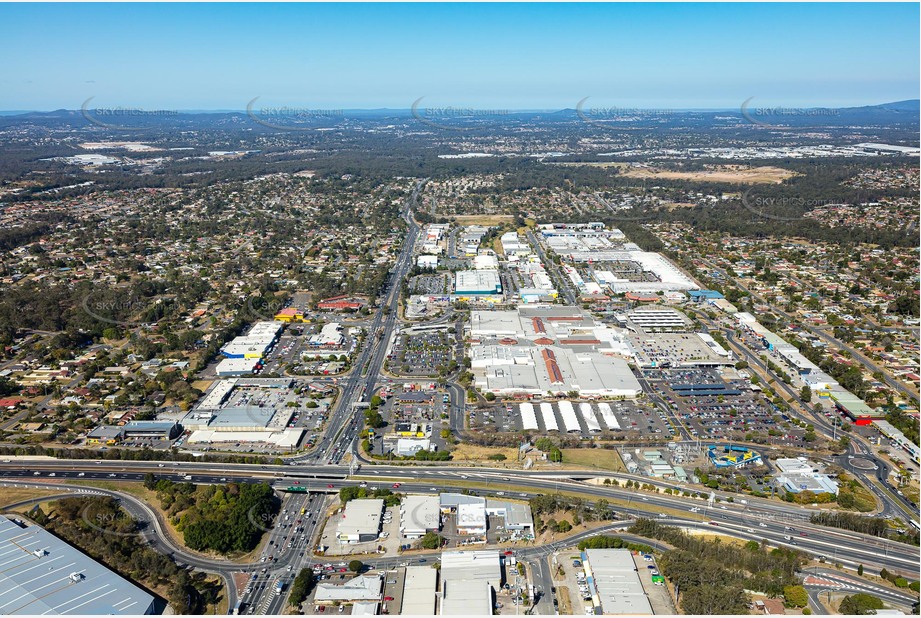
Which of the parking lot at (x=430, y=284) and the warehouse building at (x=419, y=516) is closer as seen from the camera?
the warehouse building at (x=419, y=516)

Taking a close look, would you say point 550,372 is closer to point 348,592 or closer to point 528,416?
point 528,416

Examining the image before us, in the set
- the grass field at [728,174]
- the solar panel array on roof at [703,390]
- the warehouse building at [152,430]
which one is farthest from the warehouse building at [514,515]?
the grass field at [728,174]

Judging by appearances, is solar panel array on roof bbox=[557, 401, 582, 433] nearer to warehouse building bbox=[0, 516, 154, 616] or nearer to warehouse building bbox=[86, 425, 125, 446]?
warehouse building bbox=[0, 516, 154, 616]

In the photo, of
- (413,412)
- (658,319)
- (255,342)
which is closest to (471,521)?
(413,412)

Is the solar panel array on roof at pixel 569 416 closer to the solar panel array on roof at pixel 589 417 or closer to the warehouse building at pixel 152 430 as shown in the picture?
the solar panel array on roof at pixel 589 417

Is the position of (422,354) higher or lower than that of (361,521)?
higher

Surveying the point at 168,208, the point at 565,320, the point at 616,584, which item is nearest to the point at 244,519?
the point at 616,584

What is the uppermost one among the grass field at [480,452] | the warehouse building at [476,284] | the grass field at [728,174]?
the grass field at [728,174]
